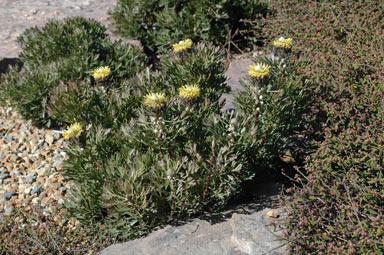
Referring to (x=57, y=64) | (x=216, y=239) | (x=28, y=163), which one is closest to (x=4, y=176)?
(x=28, y=163)

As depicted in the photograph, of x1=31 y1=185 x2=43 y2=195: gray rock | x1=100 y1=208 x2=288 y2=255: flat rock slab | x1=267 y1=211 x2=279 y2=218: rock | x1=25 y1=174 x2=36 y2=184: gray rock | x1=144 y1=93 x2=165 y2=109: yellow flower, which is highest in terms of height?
x1=144 y1=93 x2=165 y2=109: yellow flower

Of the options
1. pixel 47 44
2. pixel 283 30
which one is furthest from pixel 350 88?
pixel 47 44

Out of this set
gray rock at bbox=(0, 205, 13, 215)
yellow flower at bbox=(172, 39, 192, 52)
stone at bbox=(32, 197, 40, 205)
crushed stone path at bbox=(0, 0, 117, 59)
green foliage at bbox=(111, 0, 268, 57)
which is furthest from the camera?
crushed stone path at bbox=(0, 0, 117, 59)

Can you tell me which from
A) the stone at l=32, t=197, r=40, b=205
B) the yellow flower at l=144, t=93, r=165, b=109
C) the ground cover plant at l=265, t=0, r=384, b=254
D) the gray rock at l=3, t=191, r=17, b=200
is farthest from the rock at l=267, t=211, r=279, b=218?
the gray rock at l=3, t=191, r=17, b=200

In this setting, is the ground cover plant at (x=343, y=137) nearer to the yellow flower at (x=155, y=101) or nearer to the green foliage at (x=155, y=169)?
the green foliage at (x=155, y=169)

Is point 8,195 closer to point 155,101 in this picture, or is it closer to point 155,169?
point 155,169

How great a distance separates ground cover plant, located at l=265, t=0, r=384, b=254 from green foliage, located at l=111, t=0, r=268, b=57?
0.89 m

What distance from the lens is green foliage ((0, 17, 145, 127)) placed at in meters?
4.64

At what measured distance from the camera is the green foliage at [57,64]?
4.64 meters

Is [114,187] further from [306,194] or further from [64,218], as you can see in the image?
[306,194]

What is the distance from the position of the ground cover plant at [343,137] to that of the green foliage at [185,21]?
2.91ft

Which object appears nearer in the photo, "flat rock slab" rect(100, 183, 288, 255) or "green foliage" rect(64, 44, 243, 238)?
"flat rock slab" rect(100, 183, 288, 255)

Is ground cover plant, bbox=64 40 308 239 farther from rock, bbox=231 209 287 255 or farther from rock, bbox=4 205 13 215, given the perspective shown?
rock, bbox=4 205 13 215

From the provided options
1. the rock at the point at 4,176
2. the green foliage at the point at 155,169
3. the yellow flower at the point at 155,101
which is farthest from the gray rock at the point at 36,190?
the yellow flower at the point at 155,101
